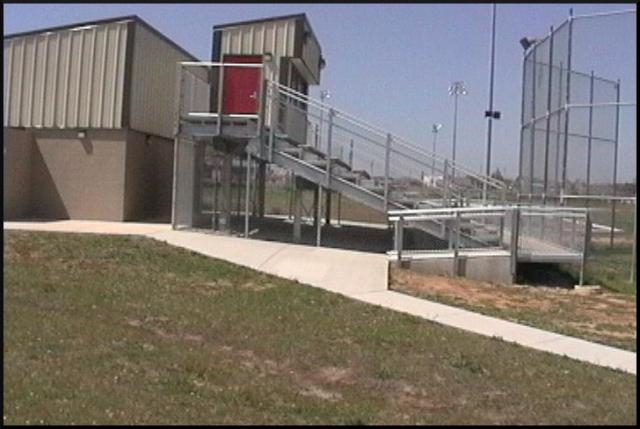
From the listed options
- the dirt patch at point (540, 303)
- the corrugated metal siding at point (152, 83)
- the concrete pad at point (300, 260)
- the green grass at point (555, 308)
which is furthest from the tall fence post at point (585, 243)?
the corrugated metal siding at point (152, 83)

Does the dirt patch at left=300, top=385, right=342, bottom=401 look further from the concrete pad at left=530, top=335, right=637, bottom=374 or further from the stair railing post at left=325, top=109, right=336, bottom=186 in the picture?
the stair railing post at left=325, top=109, right=336, bottom=186

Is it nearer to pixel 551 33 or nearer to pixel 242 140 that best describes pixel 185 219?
pixel 242 140

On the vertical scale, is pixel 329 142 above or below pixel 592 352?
above

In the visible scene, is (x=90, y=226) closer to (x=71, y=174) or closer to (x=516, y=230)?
(x=71, y=174)

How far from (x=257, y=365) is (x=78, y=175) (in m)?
13.2

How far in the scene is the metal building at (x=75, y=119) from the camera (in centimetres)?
1811

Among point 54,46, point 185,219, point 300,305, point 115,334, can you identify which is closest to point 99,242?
Answer: point 185,219

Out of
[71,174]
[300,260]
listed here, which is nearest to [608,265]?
[300,260]

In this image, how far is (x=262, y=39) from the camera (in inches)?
816

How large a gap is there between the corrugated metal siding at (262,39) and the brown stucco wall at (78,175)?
4463 mm

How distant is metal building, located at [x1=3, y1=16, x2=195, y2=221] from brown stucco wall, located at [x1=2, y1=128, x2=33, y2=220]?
0.08 feet

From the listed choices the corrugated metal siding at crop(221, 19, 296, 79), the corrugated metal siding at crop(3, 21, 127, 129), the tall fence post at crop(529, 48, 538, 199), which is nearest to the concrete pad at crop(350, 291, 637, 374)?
the tall fence post at crop(529, 48, 538, 199)

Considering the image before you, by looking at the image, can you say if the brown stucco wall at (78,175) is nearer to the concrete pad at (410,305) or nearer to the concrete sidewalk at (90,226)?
the concrete sidewalk at (90,226)

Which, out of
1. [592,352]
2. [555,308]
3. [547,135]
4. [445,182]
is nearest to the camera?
[592,352]
